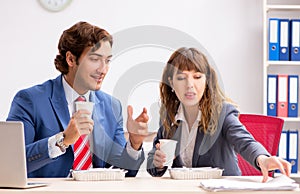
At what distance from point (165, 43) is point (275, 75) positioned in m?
0.80

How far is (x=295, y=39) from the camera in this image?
12.9 ft

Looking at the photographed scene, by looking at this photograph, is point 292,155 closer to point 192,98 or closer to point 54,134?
point 192,98

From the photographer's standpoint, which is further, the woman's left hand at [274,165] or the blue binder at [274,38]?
the blue binder at [274,38]

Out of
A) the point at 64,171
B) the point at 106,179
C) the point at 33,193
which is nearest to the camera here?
the point at 33,193

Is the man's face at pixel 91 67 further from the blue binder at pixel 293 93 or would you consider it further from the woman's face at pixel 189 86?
the blue binder at pixel 293 93

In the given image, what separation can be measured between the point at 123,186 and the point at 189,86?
26.3 inches

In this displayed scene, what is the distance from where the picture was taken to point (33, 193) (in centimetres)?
175

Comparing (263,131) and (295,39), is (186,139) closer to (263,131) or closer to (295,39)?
(263,131)

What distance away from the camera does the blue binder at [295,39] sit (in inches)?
155

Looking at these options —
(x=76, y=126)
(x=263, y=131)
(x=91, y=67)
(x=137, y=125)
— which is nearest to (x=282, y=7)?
(x=263, y=131)

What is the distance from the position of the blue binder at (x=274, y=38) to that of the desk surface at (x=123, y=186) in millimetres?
2050

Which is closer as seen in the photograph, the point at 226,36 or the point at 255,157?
the point at 255,157

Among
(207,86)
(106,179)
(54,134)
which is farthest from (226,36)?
(106,179)

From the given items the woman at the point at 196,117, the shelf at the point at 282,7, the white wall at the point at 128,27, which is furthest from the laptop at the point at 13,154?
the shelf at the point at 282,7
